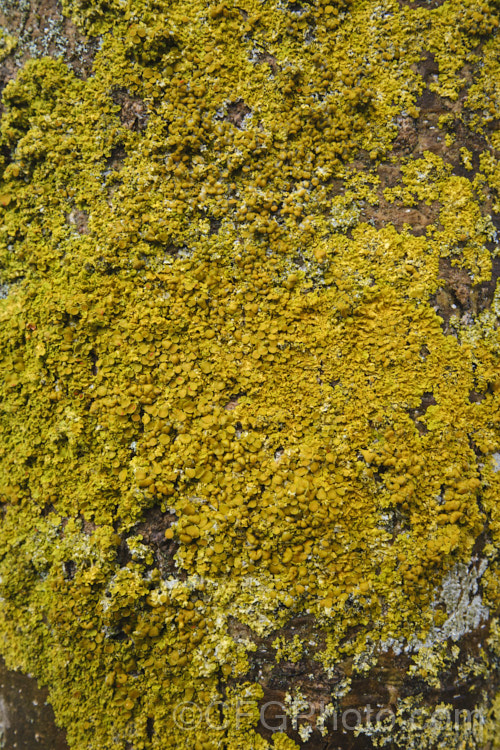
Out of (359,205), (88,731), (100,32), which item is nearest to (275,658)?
(88,731)

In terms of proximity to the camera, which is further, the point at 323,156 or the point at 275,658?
the point at 323,156

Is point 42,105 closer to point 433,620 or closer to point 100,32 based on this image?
point 100,32

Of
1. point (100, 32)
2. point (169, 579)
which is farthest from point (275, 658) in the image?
point (100, 32)

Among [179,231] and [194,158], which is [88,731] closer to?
[179,231]

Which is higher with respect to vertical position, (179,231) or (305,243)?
(179,231)

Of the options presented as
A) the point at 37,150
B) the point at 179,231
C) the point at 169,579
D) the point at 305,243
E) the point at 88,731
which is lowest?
the point at 88,731

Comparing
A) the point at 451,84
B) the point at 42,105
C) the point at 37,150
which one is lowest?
the point at 451,84
